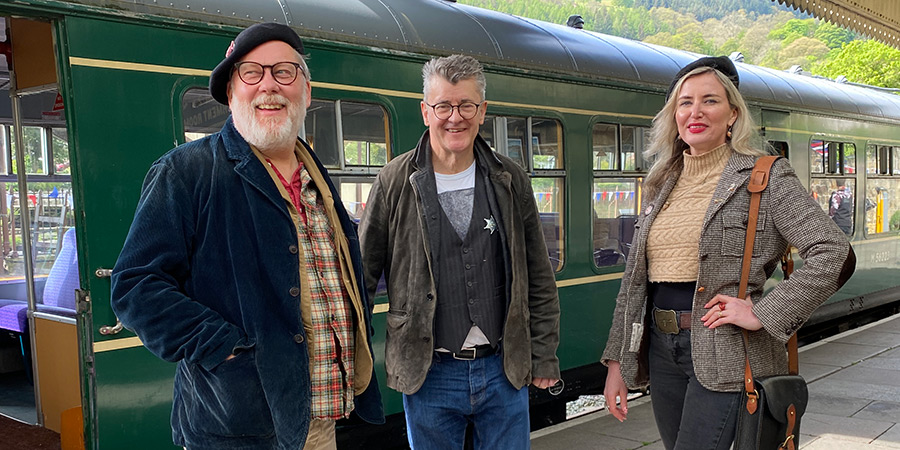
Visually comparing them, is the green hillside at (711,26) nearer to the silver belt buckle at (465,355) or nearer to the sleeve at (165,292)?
the silver belt buckle at (465,355)

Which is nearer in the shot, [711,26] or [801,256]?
[801,256]

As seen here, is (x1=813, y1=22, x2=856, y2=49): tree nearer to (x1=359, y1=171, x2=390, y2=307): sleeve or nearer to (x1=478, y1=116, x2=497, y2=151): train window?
(x1=478, y1=116, x2=497, y2=151): train window

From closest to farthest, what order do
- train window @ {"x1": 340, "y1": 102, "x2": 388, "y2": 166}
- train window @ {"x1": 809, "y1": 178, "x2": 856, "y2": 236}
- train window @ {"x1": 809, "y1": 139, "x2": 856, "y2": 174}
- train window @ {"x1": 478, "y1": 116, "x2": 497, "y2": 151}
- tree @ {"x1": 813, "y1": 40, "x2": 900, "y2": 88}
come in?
1. train window @ {"x1": 340, "y1": 102, "x2": 388, "y2": 166}
2. train window @ {"x1": 478, "y1": 116, "x2": 497, "y2": 151}
3. train window @ {"x1": 809, "y1": 139, "x2": 856, "y2": 174}
4. train window @ {"x1": 809, "y1": 178, "x2": 856, "y2": 236}
5. tree @ {"x1": 813, "y1": 40, "x2": 900, "y2": 88}

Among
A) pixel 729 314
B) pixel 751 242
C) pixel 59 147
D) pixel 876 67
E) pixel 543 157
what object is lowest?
pixel 729 314

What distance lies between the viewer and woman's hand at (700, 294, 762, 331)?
8.00 ft

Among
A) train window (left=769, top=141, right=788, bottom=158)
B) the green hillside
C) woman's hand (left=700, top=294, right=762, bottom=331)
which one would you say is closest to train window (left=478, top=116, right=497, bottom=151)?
woman's hand (left=700, top=294, right=762, bottom=331)

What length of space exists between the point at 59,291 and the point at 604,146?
3927 millimetres

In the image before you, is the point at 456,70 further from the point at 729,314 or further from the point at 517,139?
the point at 517,139

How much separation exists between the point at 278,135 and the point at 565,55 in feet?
13.2

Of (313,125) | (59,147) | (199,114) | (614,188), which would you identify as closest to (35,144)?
(59,147)

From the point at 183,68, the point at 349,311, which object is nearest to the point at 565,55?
the point at 183,68

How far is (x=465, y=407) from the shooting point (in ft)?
8.46

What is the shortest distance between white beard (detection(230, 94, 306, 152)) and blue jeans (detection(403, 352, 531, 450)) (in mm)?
898

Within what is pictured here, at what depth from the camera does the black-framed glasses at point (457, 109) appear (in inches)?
97.6
